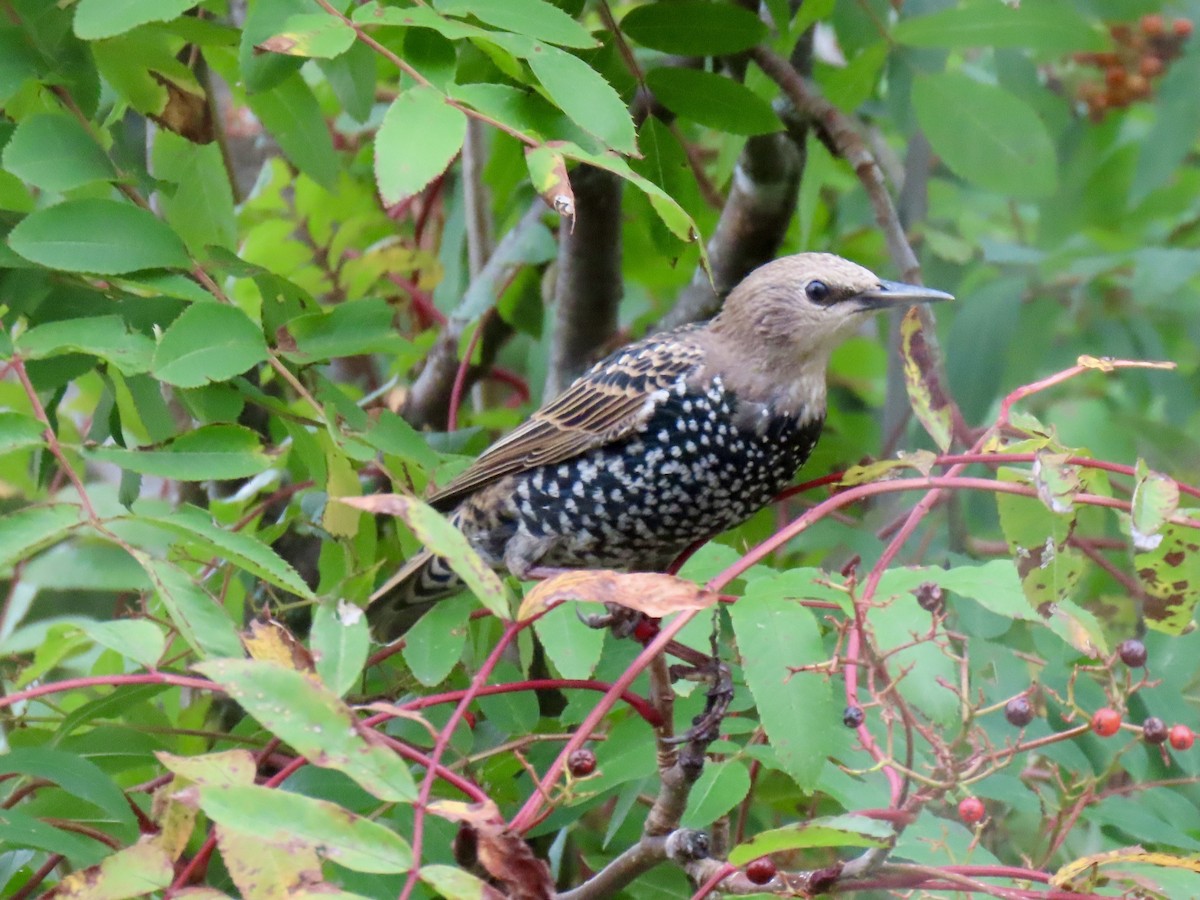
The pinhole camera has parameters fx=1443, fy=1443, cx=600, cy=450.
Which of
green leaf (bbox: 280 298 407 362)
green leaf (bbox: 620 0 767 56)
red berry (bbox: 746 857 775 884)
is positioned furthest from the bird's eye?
red berry (bbox: 746 857 775 884)

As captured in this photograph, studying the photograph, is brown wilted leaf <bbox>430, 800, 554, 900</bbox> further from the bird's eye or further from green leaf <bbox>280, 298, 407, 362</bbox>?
the bird's eye

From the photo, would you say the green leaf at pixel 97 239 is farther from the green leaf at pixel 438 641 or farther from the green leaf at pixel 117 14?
the green leaf at pixel 438 641

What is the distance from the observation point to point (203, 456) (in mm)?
1997

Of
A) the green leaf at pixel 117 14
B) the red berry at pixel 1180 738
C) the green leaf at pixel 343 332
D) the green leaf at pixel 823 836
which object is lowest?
the red berry at pixel 1180 738

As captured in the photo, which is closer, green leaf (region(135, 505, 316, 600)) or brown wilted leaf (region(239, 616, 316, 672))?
brown wilted leaf (region(239, 616, 316, 672))

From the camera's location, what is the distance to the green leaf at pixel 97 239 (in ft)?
6.71

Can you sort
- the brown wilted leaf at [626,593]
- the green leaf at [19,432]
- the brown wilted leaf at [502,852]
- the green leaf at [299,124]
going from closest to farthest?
the brown wilted leaf at [502,852], the brown wilted leaf at [626,593], the green leaf at [19,432], the green leaf at [299,124]

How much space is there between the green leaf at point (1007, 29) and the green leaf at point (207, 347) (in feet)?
4.86

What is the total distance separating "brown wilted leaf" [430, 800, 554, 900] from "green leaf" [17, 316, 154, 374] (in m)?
0.91

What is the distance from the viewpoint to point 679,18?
2707mm

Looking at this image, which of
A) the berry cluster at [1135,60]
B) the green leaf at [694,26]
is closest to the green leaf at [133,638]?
the green leaf at [694,26]

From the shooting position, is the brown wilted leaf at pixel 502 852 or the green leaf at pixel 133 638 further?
the green leaf at pixel 133 638

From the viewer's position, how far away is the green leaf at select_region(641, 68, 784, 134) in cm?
261

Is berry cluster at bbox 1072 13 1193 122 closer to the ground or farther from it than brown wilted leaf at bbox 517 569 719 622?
farther from it
